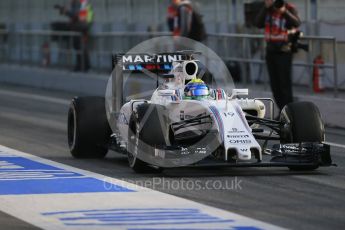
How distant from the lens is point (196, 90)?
1258cm

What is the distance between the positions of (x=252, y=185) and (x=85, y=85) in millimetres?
16080

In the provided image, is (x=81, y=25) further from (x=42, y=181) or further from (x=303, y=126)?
(x=42, y=181)

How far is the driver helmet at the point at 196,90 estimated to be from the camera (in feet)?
41.2

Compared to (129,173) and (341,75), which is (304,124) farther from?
(341,75)

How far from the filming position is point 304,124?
12570 millimetres

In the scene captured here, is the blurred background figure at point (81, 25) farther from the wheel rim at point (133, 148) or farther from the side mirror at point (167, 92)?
the wheel rim at point (133, 148)

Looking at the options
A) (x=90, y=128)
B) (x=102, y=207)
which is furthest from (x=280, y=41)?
(x=102, y=207)

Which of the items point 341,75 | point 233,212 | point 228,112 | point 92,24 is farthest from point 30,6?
point 233,212

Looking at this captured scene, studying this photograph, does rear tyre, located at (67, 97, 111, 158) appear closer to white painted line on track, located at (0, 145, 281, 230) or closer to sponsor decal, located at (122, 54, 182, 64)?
sponsor decal, located at (122, 54, 182, 64)

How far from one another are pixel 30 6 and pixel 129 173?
24056mm

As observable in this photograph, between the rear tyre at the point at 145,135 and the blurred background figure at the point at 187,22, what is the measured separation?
1074 centimetres

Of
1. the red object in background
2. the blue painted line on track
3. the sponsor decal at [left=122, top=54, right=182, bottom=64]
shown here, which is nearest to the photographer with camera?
the red object in background

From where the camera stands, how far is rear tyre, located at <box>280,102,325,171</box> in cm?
1255

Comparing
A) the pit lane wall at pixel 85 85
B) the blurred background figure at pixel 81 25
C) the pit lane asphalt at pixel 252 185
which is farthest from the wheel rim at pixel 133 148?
the blurred background figure at pixel 81 25
